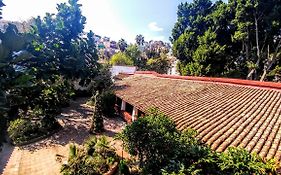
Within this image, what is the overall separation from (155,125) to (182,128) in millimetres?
1006

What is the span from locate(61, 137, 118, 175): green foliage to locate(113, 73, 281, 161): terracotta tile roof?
116 inches

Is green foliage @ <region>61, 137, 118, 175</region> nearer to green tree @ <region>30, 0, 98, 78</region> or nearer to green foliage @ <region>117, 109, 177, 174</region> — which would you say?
green foliage @ <region>117, 109, 177, 174</region>

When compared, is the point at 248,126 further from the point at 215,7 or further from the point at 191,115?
the point at 215,7

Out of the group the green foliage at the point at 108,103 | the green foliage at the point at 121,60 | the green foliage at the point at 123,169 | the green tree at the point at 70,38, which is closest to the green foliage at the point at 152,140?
the green foliage at the point at 123,169

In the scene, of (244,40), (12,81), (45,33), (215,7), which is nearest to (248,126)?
(12,81)

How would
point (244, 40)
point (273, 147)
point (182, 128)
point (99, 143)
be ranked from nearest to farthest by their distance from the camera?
point (273, 147), point (182, 128), point (99, 143), point (244, 40)

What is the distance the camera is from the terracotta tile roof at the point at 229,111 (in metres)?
6.74

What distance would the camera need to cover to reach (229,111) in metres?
9.77

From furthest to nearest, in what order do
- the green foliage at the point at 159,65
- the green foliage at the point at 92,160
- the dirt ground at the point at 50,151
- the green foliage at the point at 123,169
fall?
1. the green foliage at the point at 159,65
2. the dirt ground at the point at 50,151
3. the green foliage at the point at 123,169
4. the green foliage at the point at 92,160

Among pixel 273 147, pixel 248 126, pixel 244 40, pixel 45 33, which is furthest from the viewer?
pixel 244 40

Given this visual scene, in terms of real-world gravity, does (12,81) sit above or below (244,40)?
below

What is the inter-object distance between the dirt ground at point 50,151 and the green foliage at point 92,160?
116cm

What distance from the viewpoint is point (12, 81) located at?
107 inches

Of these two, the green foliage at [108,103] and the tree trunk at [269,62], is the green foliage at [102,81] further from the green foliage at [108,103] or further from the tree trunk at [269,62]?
the tree trunk at [269,62]
